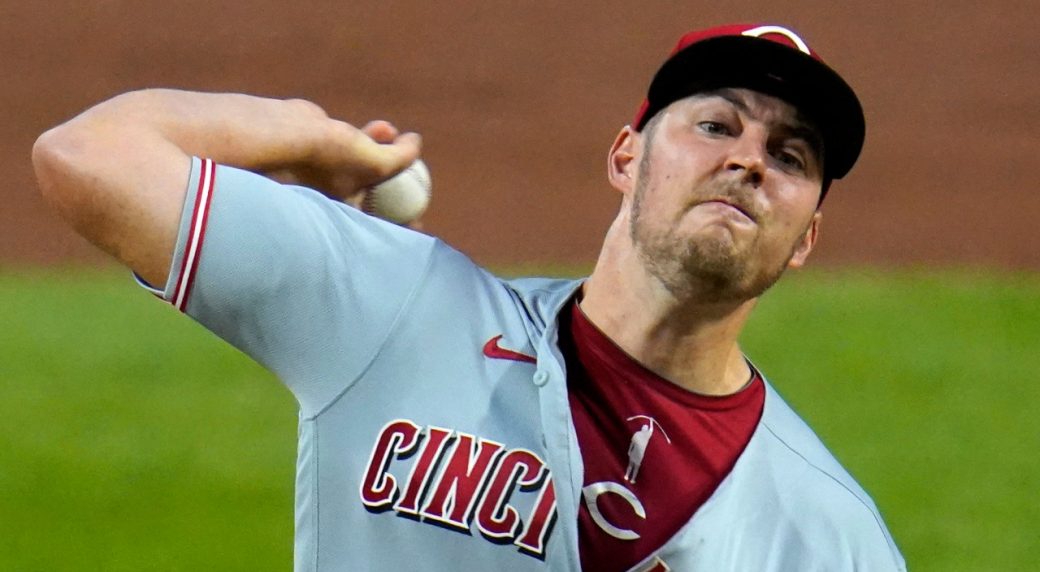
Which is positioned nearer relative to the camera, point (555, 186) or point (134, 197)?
point (134, 197)

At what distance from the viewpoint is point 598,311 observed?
10.3 feet

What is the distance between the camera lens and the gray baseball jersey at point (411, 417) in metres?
2.70

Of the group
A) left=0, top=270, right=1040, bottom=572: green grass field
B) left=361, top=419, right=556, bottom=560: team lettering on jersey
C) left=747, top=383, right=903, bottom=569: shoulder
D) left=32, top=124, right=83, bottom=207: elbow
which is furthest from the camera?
left=0, top=270, right=1040, bottom=572: green grass field

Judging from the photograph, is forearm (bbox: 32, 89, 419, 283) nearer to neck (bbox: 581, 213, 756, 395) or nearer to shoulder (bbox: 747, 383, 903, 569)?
neck (bbox: 581, 213, 756, 395)

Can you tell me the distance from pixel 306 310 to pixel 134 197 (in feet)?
1.16

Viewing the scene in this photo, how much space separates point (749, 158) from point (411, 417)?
0.77 m

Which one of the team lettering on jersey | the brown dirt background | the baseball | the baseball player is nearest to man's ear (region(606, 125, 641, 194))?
the baseball player

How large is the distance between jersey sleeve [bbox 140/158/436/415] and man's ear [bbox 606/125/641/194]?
0.55 meters

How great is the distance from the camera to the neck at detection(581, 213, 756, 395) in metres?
3.05

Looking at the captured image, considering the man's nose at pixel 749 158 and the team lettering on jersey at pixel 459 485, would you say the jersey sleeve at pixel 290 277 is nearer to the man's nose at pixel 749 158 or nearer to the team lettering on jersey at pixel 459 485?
the team lettering on jersey at pixel 459 485

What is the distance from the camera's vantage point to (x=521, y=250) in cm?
1047

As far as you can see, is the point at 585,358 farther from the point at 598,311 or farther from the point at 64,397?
the point at 64,397

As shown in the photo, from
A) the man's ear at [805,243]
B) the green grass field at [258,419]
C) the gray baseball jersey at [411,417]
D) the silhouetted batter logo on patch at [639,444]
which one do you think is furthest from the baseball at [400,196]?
the green grass field at [258,419]

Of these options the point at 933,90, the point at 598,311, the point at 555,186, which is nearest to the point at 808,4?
the point at 933,90
